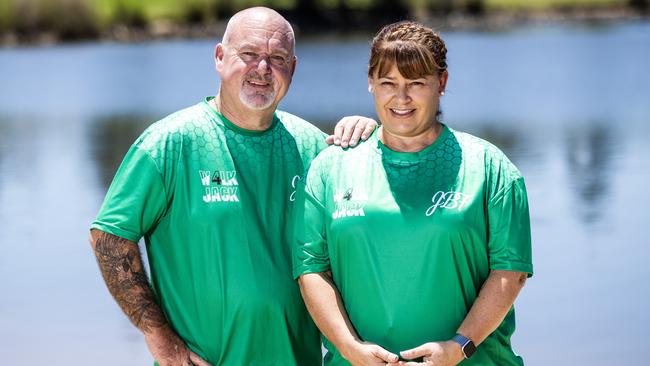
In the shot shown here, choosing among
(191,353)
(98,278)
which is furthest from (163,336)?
(98,278)

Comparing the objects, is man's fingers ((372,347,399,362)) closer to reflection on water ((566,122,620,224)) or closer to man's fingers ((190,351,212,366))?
man's fingers ((190,351,212,366))

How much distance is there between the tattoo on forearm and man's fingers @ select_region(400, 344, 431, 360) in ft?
2.81

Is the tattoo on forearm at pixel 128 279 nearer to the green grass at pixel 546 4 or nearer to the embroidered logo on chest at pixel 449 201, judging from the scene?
the embroidered logo on chest at pixel 449 201

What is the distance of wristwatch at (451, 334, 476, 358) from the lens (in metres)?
3.48

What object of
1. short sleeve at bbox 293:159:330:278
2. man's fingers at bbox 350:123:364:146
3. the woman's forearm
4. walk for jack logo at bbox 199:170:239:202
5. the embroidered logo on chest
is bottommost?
the woman's forearm

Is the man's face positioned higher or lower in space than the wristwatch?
higher

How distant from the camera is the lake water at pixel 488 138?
816 centimetres

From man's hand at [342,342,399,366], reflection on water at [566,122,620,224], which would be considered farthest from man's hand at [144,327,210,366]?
reflection on water at [566,122,620,224]

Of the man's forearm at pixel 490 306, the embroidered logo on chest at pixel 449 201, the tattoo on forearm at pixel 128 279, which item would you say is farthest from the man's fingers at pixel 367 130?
the tattoo on forearm at pixel 128 279

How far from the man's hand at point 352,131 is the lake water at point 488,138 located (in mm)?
4008

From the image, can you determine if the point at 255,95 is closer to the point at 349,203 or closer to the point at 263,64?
the point at 263,64

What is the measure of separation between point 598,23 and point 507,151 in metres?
43.1

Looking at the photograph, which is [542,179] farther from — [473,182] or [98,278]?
[473,182]

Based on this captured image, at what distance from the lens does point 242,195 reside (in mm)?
3797
